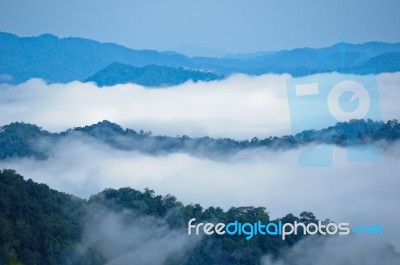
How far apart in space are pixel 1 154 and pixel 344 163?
74.2ft

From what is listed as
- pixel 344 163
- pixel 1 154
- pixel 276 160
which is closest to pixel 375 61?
pixel 276 160

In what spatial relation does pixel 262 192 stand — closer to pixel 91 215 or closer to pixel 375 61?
pixel 91 215

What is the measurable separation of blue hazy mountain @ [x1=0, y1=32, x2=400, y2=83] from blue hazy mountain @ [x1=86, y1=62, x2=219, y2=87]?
15.4 meters

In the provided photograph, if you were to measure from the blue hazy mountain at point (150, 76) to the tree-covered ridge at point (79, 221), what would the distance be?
5951cm

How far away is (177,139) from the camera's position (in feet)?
148

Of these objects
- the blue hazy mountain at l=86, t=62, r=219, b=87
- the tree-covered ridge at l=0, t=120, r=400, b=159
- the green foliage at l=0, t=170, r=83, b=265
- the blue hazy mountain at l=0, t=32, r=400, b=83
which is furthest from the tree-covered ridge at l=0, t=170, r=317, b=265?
the blue hazy mountain at l=0, t=32, r=400, b=83

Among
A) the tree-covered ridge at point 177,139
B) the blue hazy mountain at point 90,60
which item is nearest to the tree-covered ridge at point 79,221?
the tree-covered ridge at point 177,139

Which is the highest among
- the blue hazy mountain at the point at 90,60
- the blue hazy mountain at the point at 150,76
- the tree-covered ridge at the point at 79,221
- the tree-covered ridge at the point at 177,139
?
the blue hazy mountain at the point at 90,60

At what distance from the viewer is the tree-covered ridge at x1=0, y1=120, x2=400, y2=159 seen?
3578 centimetres

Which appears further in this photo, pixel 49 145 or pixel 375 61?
pixel 375 61

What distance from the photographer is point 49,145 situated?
40.1m

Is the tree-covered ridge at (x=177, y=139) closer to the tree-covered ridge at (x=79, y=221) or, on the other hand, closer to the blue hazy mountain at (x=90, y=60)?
the tree-covered ridge at (x=79, y=221)

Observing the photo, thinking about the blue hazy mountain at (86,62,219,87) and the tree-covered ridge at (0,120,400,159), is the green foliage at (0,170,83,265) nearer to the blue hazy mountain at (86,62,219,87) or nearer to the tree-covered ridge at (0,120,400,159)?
the tree-covered ridge at (0,120,400,159)

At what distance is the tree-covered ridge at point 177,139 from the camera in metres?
35.8
